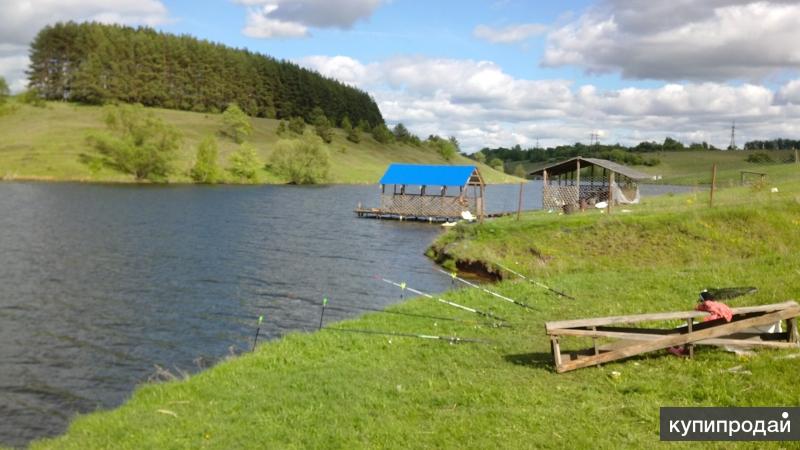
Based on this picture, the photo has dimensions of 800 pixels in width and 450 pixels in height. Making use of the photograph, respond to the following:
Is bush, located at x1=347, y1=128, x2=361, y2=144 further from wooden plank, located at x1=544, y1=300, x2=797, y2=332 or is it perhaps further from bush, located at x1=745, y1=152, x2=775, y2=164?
wooden plank, located at x1=544, y1=300, x2=797, y2=332

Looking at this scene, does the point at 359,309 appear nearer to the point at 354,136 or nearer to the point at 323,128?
the point at 323,128

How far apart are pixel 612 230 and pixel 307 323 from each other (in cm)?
1622

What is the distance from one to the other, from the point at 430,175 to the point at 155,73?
112 meters

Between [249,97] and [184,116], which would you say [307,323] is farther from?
[249,97]

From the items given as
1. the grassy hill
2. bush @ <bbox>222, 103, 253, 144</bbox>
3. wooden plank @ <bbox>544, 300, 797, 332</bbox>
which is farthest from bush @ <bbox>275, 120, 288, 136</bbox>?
wooden plank @ <bbox>544, 300, 797, 332</bbox>

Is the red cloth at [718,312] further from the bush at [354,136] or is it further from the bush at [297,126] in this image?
the bush at [354,136]

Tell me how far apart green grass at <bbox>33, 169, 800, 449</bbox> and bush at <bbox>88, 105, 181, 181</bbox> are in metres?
94.9

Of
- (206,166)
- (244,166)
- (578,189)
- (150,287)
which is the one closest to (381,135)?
(244,166)

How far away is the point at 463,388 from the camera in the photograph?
10.9 m

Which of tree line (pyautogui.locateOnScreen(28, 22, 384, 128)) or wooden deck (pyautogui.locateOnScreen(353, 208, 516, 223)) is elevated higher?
tree line (pyautogui.locateOnScreen(28, 22, 384, 128))

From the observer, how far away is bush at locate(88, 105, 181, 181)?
103125mm

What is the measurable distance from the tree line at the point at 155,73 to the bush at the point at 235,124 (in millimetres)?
21265

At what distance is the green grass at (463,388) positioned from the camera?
29.3 feet

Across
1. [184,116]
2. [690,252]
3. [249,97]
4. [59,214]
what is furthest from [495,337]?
[249,97]
